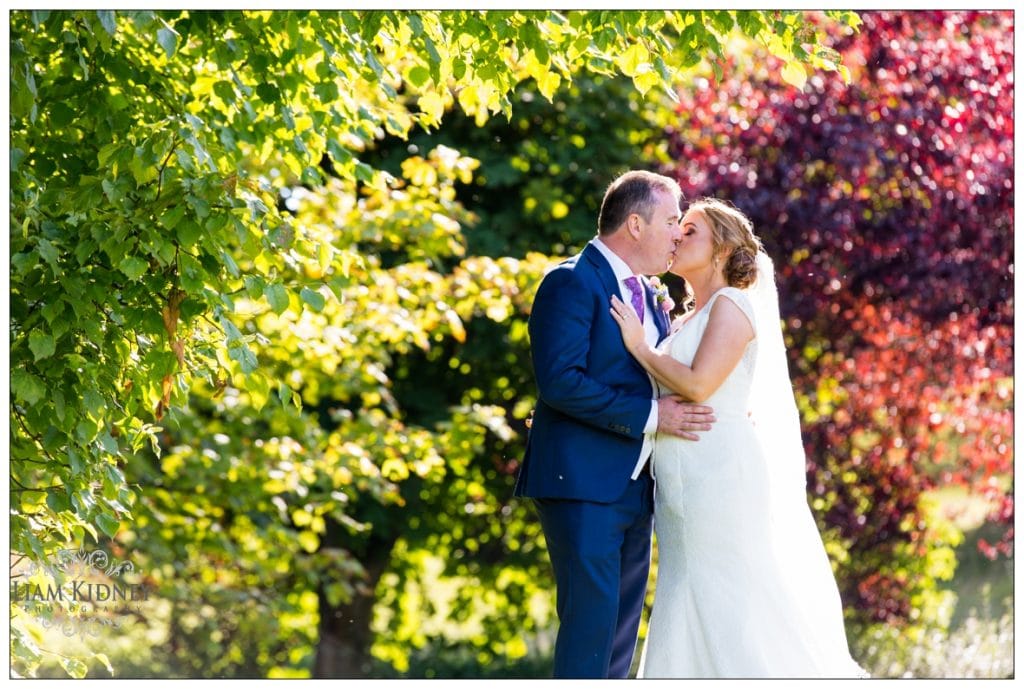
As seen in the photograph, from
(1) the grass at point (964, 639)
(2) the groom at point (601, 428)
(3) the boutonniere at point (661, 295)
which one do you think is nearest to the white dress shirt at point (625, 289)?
(2) the groom at point (601, 428)

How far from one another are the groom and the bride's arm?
0.05 m

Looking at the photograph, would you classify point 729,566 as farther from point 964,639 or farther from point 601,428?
point 964,639

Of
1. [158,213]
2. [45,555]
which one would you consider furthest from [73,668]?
[158,213]

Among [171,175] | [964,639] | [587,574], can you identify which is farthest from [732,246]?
[964,639]

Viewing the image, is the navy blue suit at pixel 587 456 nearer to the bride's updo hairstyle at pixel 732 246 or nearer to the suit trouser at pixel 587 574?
the suit trouser at pixel 587 574

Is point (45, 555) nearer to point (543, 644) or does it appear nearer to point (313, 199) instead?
point (313, 199)

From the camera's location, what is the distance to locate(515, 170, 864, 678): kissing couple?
389cm

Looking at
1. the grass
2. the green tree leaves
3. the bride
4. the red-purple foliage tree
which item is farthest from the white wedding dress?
the grass

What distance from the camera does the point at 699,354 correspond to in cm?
402

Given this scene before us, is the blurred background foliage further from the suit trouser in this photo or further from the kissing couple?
the suit trouser

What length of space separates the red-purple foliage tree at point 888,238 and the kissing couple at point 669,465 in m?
3.69

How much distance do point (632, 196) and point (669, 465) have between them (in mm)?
860
